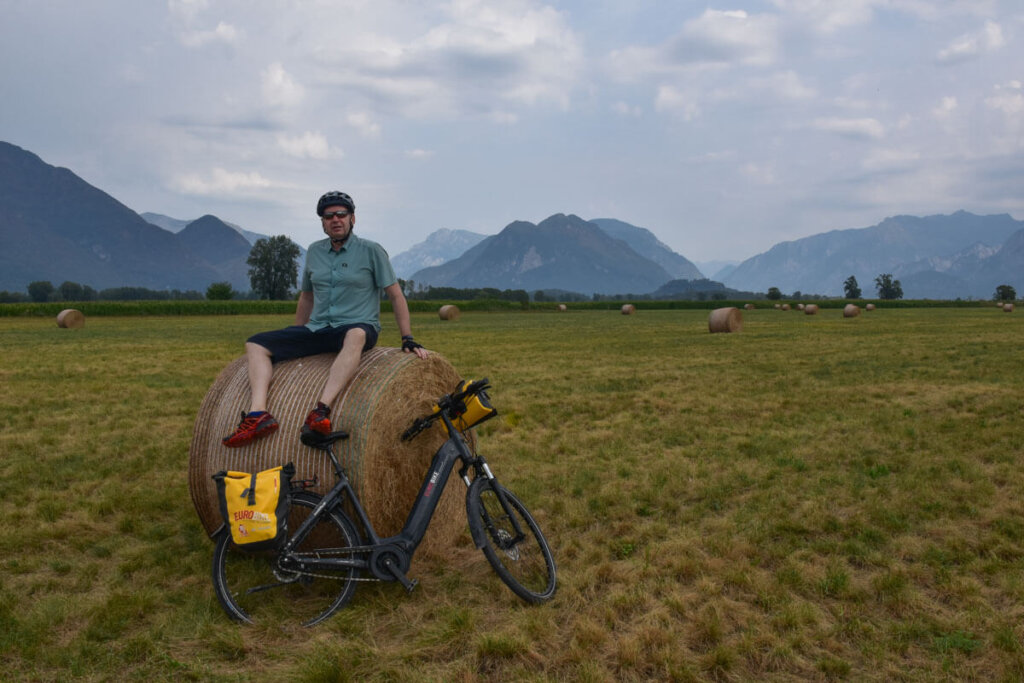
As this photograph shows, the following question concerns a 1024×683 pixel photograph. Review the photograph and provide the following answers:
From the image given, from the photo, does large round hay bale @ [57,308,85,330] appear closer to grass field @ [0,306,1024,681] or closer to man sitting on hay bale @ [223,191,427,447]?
grass field @ [0,306,1024,681]

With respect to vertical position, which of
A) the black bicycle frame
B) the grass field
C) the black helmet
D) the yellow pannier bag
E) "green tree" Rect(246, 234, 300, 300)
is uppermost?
"green tree" Rect(246, 234, 300, 300)

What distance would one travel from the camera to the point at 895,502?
21.5 feet

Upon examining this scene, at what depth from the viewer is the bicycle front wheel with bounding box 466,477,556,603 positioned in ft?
15.3

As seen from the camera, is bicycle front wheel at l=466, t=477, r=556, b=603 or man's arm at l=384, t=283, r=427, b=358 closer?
bicycle front wheel at l=466, t=477, r=556, b=603

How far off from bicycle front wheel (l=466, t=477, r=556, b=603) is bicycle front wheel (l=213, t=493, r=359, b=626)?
878 millimetres

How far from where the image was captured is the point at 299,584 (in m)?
5.03

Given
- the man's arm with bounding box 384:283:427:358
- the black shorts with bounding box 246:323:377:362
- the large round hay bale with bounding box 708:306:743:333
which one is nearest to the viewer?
the black shorts with bounding box 246:323:377:362

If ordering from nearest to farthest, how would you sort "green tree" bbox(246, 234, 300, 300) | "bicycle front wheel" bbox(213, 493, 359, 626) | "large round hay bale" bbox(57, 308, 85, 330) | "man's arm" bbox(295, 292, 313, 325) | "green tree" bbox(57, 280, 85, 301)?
"bicycle front wheel" bbox(213, 493, 359, 626), "man's arm" bbox(295, 292, 313, 325), "large round hay bale" bbox(57, 308, 85, 330), "green tree" bbox(246, 234, 300, 300), "green tree" bbox(57, 280, 85, 301)

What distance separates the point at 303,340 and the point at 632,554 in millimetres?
3246

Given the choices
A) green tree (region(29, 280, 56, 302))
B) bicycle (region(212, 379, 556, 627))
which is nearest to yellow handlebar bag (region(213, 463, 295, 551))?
bicycle (region(212, 379, 556, 627))

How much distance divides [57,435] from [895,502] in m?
10.9

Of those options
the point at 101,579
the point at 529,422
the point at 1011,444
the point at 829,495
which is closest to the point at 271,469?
the point at 101,579

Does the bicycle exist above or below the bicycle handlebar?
below

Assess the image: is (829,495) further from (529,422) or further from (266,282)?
(266,282)
